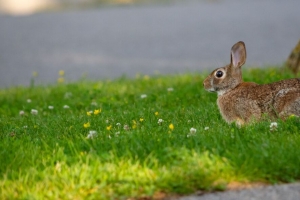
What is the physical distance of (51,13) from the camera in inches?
683

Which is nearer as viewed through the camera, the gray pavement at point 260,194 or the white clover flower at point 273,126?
the gray pavement at point 260,194

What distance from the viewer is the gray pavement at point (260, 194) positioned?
175 inches

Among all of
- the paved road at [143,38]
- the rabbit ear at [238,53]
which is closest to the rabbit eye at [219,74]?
→ the rabbit ear at [238,53]

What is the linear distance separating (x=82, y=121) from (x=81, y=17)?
33.4 feet

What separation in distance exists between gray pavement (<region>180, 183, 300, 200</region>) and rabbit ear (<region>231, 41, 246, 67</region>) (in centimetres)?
200

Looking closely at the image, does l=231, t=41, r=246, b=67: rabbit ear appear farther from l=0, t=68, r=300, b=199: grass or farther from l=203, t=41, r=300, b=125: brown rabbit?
l=0, t=68, r=300, b=199: grass

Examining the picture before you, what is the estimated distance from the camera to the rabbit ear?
6.32 m

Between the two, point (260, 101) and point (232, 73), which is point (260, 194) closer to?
point (260, 101)

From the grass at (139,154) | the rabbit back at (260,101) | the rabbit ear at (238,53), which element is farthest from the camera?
the rabbit ear at (238,53)

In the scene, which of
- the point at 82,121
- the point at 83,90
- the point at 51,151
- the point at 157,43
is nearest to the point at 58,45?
the point at 157,43

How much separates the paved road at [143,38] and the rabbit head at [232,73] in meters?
4.86

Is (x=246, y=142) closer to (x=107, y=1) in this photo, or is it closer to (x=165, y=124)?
(x=165, y=124)

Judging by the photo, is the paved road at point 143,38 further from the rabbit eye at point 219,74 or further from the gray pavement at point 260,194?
the gray pavement at point 260,194

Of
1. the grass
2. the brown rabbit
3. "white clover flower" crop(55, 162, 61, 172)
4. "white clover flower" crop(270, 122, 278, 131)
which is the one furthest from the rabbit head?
"white clover flower" crop(55, 162, 61, 172)
